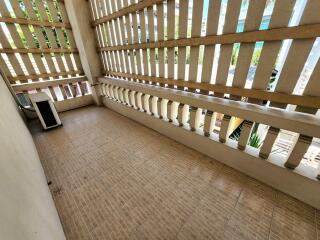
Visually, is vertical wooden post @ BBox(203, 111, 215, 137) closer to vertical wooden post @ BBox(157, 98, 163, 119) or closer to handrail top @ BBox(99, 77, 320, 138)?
handrail top @ BBox(99, 77, 320, 138)

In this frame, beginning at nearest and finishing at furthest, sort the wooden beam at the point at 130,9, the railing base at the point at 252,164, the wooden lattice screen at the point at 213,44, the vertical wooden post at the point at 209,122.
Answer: the wooden lattice screen at the point at 213,44, the railing base at the point at 252,164, the vertical wooden post at the point at 209,122, the wooden beam at the point at 130,9

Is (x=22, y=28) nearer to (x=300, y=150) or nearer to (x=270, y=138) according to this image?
(x=270, y=138)

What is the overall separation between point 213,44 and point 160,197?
1.26 meters

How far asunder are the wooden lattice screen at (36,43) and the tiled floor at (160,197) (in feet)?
4.43

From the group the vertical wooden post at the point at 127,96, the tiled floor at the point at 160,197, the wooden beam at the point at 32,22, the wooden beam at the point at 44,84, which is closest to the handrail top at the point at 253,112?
the tiled floor at the point at 160,197

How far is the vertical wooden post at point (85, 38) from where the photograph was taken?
88.9 inches

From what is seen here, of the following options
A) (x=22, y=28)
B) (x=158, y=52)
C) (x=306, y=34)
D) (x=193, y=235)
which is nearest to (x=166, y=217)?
(x=193, y=235)

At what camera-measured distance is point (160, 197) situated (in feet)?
3.67

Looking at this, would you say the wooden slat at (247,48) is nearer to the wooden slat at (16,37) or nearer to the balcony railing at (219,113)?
the balcony railing at (219,113)

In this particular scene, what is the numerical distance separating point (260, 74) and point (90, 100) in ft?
9.97

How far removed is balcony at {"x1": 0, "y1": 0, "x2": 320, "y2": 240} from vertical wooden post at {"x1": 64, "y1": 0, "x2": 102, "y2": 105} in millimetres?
55

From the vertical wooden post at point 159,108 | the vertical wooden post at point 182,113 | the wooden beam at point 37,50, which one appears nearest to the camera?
the vertical wooden post at point 182,113

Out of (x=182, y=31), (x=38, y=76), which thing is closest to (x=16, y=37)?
(x=38, y=76)

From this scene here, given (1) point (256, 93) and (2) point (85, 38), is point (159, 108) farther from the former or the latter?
(2) point (85, 38)
